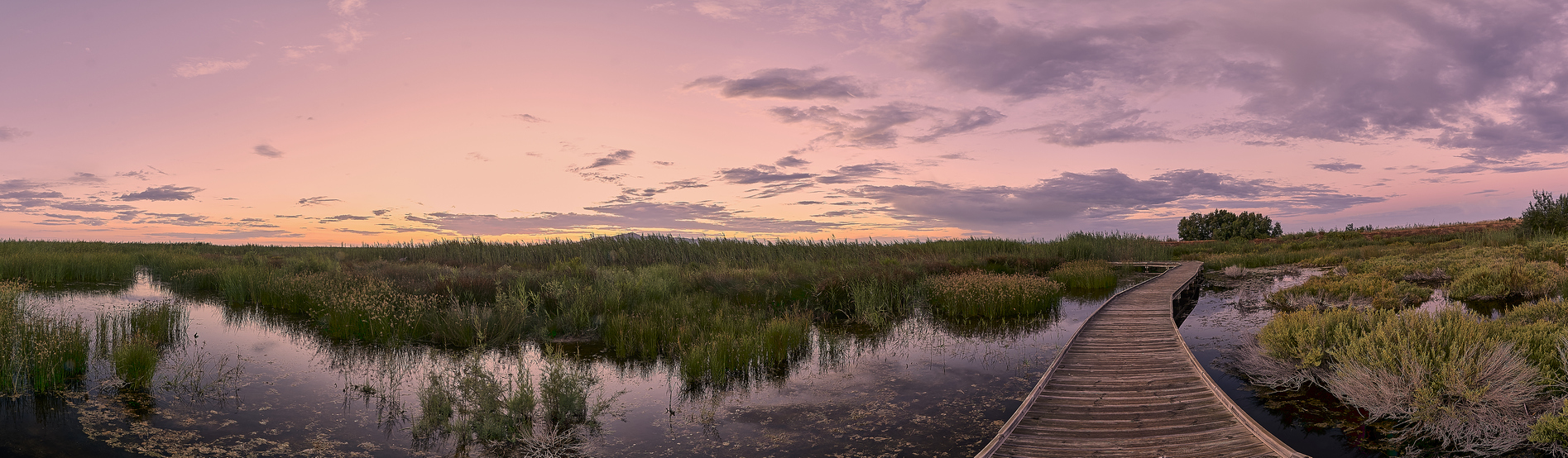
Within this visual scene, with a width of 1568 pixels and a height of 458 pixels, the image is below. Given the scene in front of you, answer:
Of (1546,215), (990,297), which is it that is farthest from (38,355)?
(1546,215)

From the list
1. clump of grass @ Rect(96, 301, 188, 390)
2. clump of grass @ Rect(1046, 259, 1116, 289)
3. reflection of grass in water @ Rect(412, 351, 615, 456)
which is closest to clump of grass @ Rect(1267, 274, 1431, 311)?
clump of grass @ Rect(1046, 259, 1116, 289)

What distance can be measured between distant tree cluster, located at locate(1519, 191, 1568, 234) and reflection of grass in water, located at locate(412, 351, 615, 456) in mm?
48511

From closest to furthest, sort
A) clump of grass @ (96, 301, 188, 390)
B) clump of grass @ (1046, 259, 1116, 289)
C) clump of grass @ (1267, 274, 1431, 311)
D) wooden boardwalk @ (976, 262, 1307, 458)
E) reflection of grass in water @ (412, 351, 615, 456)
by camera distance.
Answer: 1. wooden boardwalk @ (976, 262, 1307, 458)
2. reflection of grass in water @ (412, 351, 615, 456)
3. clump of grass @ (96, 301, 188, 390)
4. clump of grass @ (1267, 274, 1431, 311)
5. clump of grass @ (1046, 259, 1116, 289)

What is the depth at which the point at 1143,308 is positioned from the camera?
1346cm

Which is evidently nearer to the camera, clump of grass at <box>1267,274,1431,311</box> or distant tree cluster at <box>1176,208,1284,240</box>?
clump of grass at <box>1267,274,1431,311</box>

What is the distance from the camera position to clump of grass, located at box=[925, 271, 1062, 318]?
47.8 feet

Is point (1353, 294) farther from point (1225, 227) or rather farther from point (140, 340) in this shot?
point (1225, 227)

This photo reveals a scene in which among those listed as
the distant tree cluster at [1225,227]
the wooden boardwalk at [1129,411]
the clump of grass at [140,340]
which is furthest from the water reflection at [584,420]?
the distant tree cluster at [1225,227]

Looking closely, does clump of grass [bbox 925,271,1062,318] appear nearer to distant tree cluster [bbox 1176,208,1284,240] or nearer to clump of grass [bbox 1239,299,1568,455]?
clump of grass [bbox 1239,299,1568,455]

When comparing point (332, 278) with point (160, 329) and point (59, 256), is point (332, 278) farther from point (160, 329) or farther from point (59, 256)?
point (59, 256)

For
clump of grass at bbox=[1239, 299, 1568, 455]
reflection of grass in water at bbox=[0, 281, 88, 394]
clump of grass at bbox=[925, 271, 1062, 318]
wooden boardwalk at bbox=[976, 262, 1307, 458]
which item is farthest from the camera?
clump of grass at bbox=[925, 271, 1062, 318]

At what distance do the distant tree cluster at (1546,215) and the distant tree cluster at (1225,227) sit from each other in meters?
22.3

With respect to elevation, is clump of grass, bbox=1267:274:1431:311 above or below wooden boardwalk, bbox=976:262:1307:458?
above

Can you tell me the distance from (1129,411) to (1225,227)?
69.6 meters
